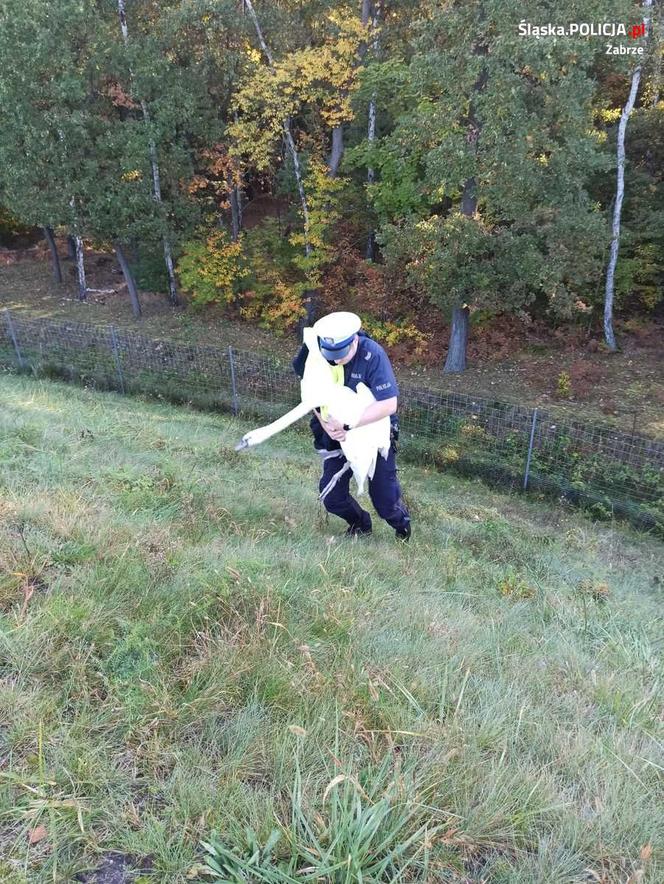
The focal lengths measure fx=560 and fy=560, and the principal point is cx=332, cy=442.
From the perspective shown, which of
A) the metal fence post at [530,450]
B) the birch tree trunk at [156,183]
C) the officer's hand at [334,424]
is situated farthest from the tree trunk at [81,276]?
the officer's hand at [334,424]

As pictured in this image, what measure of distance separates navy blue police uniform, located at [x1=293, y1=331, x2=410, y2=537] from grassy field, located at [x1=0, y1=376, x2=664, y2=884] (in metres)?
0.85

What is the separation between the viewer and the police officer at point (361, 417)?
407cm

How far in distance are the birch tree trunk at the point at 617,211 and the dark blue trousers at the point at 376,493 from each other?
12427mm

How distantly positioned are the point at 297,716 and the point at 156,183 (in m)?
18.9

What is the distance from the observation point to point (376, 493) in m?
4.79

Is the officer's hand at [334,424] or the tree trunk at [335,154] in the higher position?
the tree trunk at [335,154]

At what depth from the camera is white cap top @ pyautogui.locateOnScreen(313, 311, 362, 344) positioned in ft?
13.2

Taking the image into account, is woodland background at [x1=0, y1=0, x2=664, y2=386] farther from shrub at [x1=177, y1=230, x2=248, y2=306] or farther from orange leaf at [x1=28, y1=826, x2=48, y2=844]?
orange leaf at [x1=28, y1=826, x2=48, y2=844]

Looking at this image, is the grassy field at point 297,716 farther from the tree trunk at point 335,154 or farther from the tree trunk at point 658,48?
the tree trunk at point 335,154

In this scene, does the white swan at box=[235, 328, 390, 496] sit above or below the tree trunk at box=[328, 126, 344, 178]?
below

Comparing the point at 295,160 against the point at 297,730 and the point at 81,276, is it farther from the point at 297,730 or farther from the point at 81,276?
the point at 297,730

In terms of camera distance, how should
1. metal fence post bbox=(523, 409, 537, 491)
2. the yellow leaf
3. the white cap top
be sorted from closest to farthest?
the yellow leaf
the white cap top
metal fence post bbox=(523, 409, 537, 491)

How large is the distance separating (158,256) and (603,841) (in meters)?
23.0

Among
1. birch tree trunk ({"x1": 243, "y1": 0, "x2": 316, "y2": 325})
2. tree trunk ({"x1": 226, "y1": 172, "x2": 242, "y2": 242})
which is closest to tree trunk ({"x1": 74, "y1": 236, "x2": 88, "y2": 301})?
tree trunk ({"x1": 226, "y1": 172, "x2": 242, "y2": 242})
